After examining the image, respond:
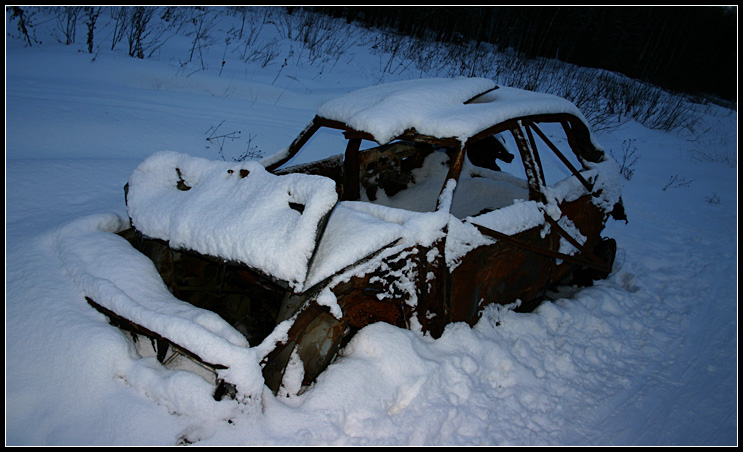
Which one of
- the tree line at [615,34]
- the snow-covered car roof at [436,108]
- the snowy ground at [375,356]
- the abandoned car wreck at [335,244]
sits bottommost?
the snowy ground at [375,356]

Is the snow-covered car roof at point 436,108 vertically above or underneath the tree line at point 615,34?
underneath

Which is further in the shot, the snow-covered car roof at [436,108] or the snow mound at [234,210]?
the snow-covered car roof at [436,108]

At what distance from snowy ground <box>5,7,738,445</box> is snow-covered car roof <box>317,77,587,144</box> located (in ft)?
3.89

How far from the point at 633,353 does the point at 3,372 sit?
3669 millimetres

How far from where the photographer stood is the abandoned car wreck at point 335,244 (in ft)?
6.40

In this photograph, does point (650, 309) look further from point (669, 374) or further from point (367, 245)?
point (367, 245)

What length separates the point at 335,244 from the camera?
2139 millimetres

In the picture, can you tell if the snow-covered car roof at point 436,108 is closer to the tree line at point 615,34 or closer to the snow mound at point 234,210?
the snow mound at point 234,210

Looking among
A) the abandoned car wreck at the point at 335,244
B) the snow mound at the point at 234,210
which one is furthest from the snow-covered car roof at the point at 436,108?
the snow mound at the point at 234,210

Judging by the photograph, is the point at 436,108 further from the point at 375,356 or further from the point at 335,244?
the point at 375,356

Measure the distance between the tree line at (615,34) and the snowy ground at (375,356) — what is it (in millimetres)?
20180

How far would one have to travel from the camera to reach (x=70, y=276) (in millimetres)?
2238

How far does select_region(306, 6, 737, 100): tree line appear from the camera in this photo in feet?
76.9

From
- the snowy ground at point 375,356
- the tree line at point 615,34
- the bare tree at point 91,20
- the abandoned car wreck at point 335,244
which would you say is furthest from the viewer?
the tree line at point 615,34
